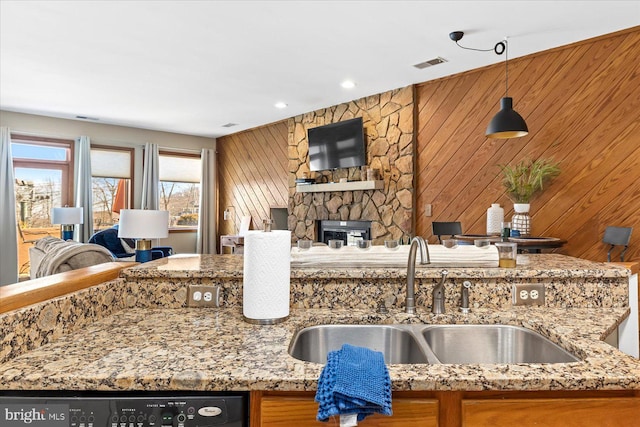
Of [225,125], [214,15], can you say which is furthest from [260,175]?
[214,15]

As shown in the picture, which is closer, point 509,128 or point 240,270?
point 240,270

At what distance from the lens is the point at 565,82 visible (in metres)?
3.53

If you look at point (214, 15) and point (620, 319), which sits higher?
point (214, 15)

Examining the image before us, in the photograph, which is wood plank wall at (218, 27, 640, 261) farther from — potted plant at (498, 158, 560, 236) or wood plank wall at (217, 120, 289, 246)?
wood plank wall at (217, 120, 289, 246)

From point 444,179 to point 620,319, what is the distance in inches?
126

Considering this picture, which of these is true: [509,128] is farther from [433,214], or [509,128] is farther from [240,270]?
[240,270]

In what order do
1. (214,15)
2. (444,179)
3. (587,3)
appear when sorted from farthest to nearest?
(444,179) < (214,15) < (587,3)

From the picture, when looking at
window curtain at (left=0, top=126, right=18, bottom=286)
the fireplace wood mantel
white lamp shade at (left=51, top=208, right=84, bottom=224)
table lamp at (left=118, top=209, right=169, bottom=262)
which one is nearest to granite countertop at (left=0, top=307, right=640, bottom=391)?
table lamp at (left=118, top=209, right=169, bottom=262)

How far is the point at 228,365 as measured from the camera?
905 millimetres

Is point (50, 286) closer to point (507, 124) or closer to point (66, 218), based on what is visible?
point (507, 124)

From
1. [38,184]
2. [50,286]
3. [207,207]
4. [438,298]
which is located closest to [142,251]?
[50,286]

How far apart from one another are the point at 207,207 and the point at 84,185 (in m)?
2.09

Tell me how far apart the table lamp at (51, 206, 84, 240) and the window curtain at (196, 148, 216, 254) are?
215 cm

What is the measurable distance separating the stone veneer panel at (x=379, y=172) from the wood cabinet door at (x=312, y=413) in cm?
382
